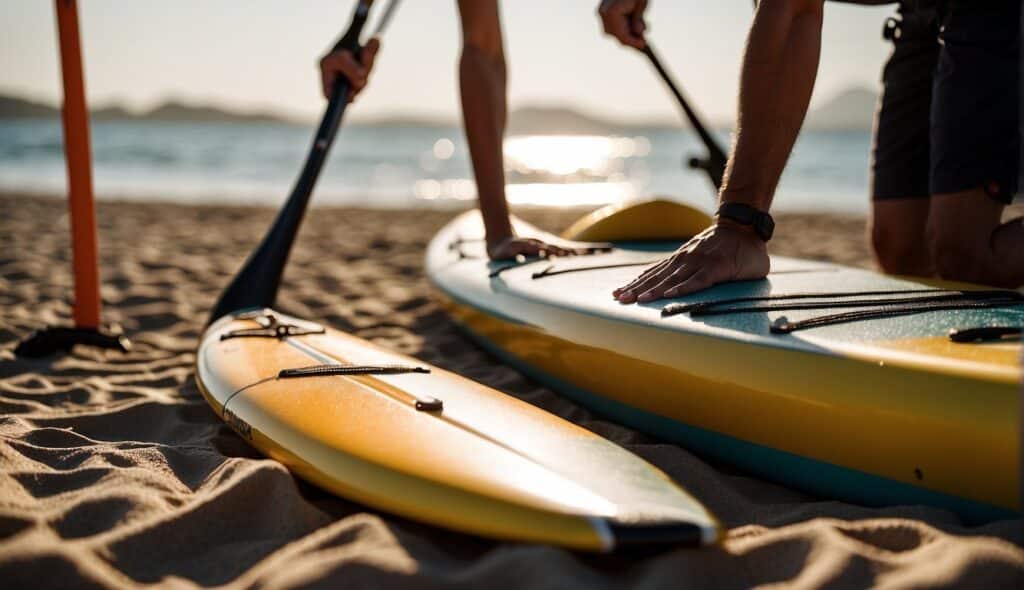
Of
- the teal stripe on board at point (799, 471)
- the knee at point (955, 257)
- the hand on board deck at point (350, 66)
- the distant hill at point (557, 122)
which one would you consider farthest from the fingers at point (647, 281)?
the distant hill at point (557, 122)

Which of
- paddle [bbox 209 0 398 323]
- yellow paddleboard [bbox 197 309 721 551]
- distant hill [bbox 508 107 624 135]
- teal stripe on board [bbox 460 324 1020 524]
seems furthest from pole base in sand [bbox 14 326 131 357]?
distant hill [bbox 508 107 624 135]

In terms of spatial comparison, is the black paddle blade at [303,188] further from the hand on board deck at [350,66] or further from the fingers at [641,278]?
the fingers at [641,278]

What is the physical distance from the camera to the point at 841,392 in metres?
1.53

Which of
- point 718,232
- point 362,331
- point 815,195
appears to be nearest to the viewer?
point 718,232

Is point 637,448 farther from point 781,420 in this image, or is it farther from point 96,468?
point 96,468

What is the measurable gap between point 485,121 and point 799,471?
2.02 m

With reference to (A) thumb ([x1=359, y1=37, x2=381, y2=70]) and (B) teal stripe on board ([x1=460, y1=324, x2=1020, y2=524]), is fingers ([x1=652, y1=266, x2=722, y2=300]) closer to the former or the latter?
(B) teal stripe on board ([x1=460, y1=324, x2=1020, y2=524])

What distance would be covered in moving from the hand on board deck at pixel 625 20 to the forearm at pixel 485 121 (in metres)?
0.59

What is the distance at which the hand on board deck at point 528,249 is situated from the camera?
3006mm

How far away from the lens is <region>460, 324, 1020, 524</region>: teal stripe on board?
4.70ft

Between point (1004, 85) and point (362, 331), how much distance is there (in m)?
2.30

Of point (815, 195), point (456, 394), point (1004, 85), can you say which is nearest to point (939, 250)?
point (1004, 85)

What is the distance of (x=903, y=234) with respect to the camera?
9.65 ft

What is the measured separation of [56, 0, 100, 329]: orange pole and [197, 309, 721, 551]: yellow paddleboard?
3.51ft
